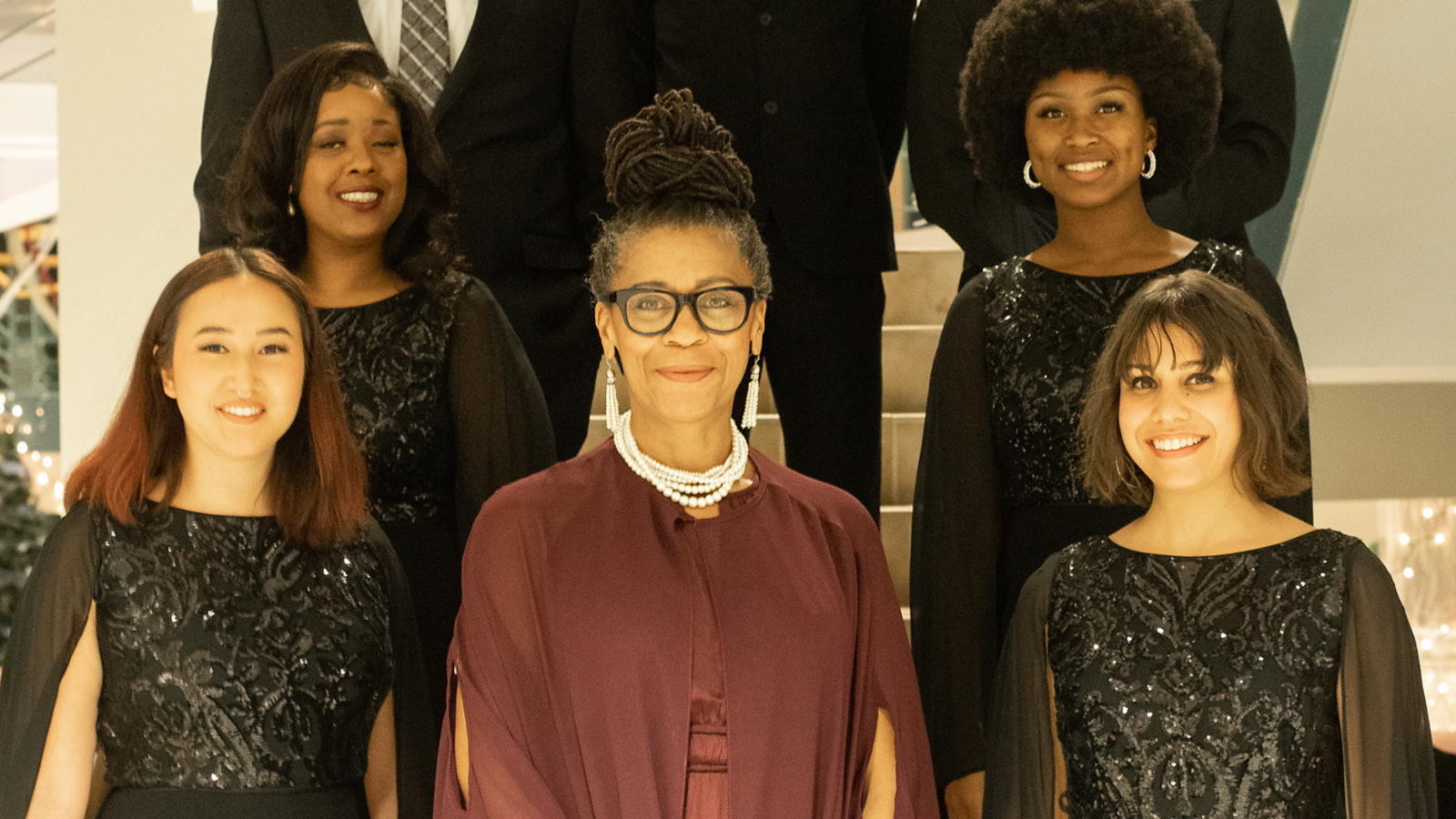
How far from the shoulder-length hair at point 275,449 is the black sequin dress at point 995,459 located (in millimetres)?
1005

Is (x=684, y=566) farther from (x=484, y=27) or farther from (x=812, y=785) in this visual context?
(x=484, y=27)

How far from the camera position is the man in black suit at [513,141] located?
368 centimetres

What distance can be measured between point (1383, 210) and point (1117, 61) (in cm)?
239

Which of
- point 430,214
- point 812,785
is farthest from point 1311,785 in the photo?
point 430,214

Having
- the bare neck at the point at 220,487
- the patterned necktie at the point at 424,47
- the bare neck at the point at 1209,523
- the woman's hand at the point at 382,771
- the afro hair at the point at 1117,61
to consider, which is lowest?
the woman's hand at the point at 382,771

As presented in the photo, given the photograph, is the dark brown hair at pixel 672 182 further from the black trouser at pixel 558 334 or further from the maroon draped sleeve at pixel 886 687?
the black trouser at pixel 558 334

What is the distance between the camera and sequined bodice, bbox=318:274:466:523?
10.2ft

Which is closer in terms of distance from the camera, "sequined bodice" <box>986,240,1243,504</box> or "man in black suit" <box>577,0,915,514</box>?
"sequined bodice" <box>986,240,1243,504</box>

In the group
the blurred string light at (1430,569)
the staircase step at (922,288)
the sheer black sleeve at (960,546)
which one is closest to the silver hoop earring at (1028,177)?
Result: the sheer black sleeve at (960,546)

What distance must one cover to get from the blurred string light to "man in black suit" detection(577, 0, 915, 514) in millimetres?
2620

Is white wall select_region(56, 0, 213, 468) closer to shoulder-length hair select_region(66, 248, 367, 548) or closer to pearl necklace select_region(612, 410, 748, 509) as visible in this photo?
shoulder-length hair select_region(66, 248, 367, 548)

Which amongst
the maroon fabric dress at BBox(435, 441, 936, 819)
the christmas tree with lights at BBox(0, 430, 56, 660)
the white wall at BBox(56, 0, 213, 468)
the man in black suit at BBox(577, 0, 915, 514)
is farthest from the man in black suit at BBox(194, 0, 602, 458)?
the christmas tree with lights at BBox(0, 430, 56, 660)

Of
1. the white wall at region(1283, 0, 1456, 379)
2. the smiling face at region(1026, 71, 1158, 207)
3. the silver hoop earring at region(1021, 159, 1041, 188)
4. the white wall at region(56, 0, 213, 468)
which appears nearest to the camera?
the smiling face at region(1026, 71, 1158, 207)

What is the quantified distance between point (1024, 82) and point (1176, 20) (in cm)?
31
